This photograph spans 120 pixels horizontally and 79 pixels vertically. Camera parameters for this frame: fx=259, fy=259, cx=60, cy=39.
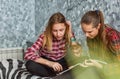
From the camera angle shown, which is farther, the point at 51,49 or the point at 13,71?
the point at 13,71

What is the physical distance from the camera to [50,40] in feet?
5.72

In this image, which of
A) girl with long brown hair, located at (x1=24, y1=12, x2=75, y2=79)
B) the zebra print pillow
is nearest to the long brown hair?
girl with long brown hair, located at (x1=24, y1=12, x2=75, y2=79)

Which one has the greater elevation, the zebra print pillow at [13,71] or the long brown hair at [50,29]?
the long brown hair at [50,29]

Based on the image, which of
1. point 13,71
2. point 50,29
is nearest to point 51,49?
point 50,29

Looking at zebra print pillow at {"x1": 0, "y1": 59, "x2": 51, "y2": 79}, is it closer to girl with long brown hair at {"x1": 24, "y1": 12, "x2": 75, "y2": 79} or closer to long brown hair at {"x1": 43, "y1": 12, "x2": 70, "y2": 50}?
girl with long brown hair at {"x1": 24, "y1": 12, "x2": 75, "y2": 79}

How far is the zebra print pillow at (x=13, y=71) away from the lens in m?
1.82

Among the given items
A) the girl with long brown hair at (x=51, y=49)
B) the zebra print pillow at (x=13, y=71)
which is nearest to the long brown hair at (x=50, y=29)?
the girl with long brown hair at (x=51, y=49)

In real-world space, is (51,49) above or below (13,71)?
above

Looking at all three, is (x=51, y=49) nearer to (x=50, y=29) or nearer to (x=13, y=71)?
(x=50, y=29)

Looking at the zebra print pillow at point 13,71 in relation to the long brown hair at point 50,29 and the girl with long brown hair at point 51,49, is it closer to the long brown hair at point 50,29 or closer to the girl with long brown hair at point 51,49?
the girl with long brown hair at point 51,49

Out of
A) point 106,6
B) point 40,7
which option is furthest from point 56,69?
point 40,7

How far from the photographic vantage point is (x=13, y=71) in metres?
1.95

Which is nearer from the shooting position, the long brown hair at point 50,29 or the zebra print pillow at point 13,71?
the long brown hair at point 50,29

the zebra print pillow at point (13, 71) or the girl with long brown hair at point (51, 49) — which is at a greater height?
the girl with long brown hair at point (51, 49)
